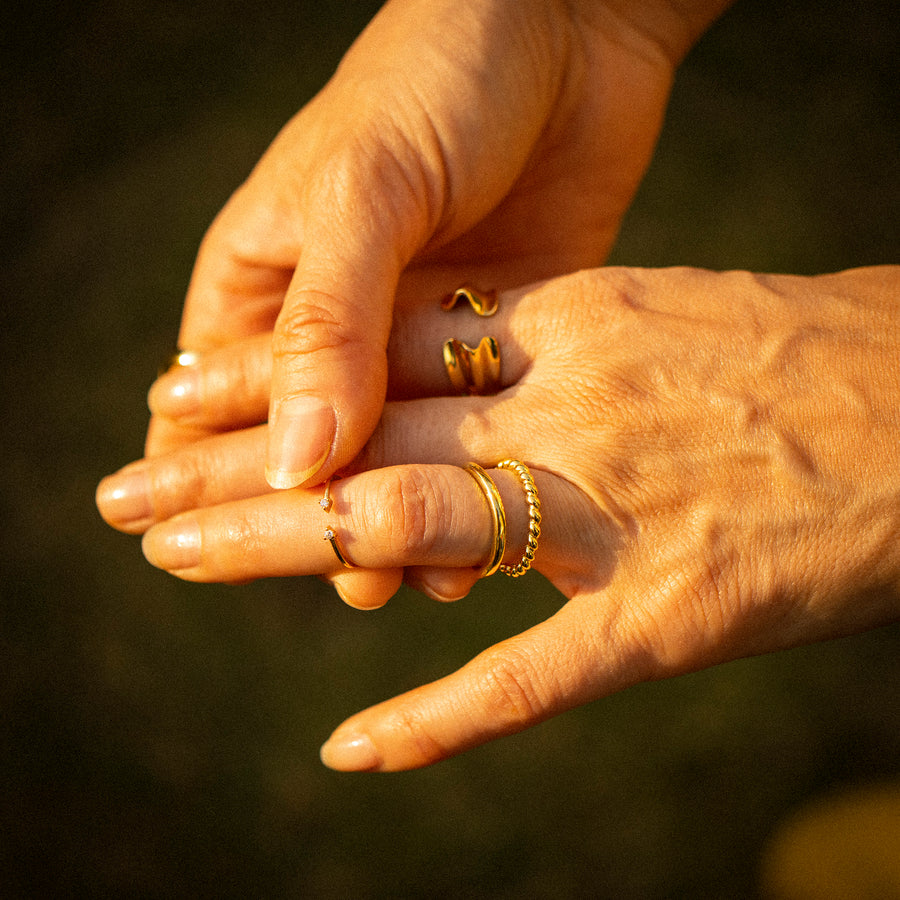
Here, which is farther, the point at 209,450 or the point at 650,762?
the point at 650,762

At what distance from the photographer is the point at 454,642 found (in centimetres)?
207

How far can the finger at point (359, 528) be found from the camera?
0.99m

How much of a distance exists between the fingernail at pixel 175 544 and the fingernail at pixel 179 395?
222 mm

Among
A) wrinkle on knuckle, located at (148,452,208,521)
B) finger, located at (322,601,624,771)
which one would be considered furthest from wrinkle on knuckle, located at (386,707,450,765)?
wrinkle on knuckle, located at (148,452,208,521)

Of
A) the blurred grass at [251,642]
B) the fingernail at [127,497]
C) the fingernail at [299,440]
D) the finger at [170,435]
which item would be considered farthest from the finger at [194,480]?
the blurred grass at [251,642]

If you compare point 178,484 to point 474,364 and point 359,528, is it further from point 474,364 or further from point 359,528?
point 474,364

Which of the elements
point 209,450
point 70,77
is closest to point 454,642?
point 209,450

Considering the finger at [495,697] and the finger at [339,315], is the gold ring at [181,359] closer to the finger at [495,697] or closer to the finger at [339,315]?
the finger at [339,315]

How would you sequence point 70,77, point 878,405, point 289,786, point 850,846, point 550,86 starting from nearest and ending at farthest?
point 878,405
point 550,86
point 850,846
point 289,786
point 70,77

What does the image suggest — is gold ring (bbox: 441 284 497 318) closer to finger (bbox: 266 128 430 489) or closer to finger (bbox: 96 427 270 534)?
finger (bbox: 266 128 430 489)

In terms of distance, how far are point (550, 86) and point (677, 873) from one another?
6.26 ft

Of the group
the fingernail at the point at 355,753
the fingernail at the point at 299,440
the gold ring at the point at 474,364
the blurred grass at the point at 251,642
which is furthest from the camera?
the blurred grass at the point at 251,642

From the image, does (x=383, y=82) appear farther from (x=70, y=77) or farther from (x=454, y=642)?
(x=70, y=77)

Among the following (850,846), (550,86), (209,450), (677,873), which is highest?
(550,86)
